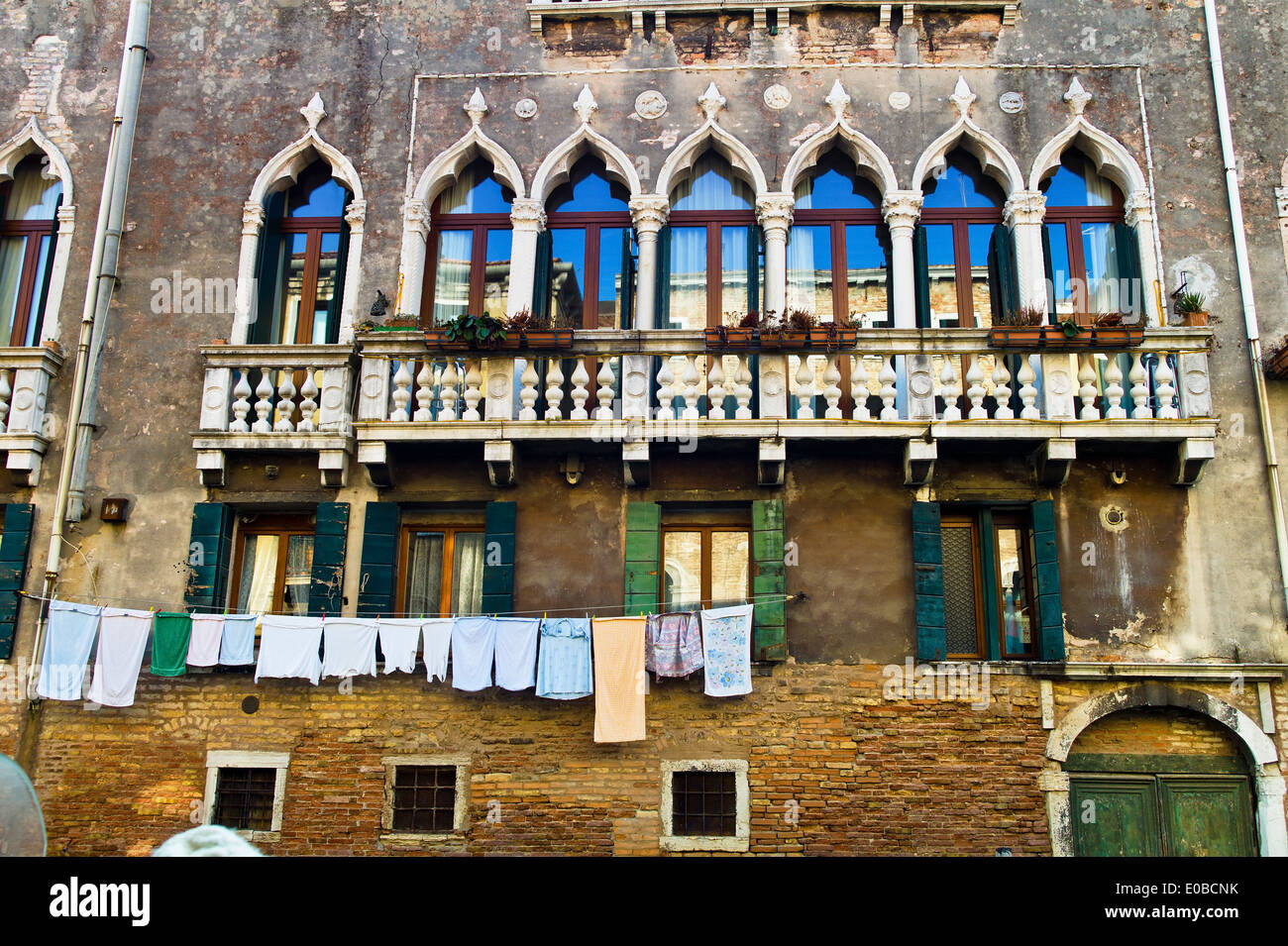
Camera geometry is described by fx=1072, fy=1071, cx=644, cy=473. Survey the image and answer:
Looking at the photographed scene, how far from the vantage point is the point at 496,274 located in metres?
11.8

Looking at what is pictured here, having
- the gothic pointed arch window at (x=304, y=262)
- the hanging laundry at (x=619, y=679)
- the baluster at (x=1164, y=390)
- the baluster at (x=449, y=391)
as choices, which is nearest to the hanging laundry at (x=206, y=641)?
the baluster at (x=449, y=391)

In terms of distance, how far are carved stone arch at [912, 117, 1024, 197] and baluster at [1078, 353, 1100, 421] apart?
205cm

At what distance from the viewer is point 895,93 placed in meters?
11.6

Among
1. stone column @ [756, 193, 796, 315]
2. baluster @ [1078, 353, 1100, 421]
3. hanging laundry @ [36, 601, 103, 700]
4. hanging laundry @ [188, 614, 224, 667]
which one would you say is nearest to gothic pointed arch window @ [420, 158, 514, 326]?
stone column @ [756, 193, 796, 315]

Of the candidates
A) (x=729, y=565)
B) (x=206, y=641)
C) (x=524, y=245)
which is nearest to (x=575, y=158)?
(x=524, y=245)

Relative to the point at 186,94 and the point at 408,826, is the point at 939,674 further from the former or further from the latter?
the point at 186,94

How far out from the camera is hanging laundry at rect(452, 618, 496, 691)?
9781 millimetres

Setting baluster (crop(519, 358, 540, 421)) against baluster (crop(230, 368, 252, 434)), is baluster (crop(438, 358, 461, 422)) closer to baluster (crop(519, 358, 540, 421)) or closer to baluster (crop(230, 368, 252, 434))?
baluster (crop(519, 358, 540, 421))

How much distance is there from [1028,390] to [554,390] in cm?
454

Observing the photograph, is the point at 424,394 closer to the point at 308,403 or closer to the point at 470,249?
the point at 308,403

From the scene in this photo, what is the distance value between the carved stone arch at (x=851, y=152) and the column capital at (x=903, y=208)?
10 cm

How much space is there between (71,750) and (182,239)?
5436 millimetres

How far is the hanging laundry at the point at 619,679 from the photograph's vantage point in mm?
9656

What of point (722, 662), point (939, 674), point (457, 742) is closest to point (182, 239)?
point (457, 742)
